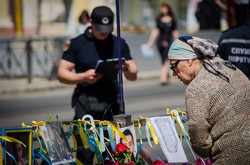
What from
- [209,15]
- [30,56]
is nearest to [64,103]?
[30,56]

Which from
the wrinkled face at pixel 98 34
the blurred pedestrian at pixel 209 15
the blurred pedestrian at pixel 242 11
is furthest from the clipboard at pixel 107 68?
the blurred pedestrian at pixel 209 15

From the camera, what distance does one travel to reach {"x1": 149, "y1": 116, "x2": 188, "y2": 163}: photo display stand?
3285 mm

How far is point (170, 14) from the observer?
12289mm

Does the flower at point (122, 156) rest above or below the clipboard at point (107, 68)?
below

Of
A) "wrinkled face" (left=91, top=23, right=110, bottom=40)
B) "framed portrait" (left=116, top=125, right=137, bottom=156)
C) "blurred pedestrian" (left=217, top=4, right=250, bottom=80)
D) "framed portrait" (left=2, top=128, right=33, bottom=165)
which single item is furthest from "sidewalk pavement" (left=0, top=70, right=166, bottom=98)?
"framed portrait" (left=2, top=128, right=33, bottom=165)

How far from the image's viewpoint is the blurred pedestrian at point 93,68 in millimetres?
4352

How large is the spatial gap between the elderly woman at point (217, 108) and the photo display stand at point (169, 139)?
1.74 feet

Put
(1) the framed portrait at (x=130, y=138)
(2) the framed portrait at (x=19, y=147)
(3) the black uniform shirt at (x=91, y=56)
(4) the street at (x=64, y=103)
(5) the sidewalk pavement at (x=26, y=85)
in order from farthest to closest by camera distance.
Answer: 1. (5) the sidewalk pavement at (x=26, y=85)
2. (4) the street at (x=64, y=103)
3. (3) the black uniform shirt at (x=91, y=56)
4. (1) the framed portrait at (x=130, y=138)
5. (2) the framed portrait at (x=19, y=147)

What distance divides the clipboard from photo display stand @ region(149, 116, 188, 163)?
3.17 feet

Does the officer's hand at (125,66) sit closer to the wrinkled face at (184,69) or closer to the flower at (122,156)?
the flower at (122,156)

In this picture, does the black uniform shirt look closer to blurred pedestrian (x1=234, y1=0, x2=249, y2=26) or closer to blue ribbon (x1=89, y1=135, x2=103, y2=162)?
blue ribbon (x1=89, y1=135, x2=103, y2=162)

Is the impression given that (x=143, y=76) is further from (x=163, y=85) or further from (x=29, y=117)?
(x=29, y=117)

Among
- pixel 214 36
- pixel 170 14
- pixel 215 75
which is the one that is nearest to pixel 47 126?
pixel 215 75

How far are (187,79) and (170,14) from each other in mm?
9674
